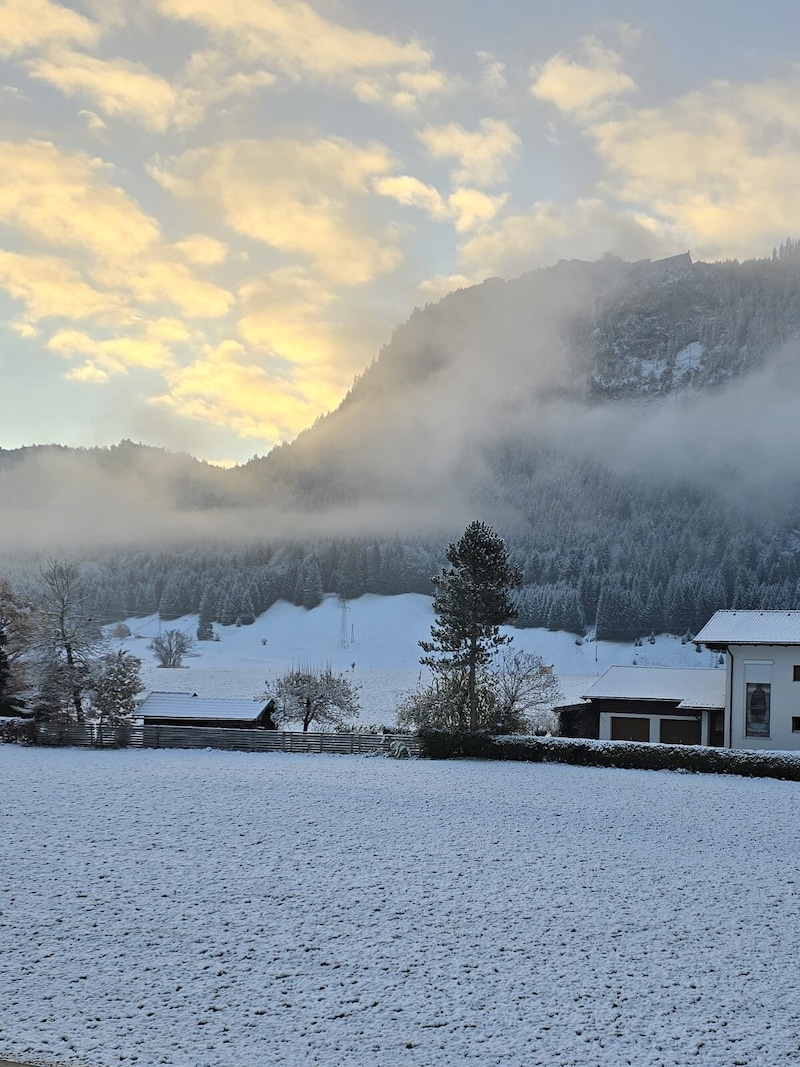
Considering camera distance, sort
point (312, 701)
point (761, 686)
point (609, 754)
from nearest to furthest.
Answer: point (609, 754) → point (761, 686) → point (312, 701)

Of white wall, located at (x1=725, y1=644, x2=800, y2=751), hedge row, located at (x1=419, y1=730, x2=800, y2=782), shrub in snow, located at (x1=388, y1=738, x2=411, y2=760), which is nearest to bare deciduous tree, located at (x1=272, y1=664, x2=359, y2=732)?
shrub in snow, located at (x1=388, y1=738, x2=411, y2=760)

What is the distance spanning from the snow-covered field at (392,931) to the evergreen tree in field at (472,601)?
18.5 m

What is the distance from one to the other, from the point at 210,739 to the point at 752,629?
29.6 metres

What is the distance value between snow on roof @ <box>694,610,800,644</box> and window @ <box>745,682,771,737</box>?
2.39m

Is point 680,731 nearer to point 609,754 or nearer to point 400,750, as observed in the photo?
point 609,754

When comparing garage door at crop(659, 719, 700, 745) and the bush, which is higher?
garage door at crop(659, 719, 700, 745)

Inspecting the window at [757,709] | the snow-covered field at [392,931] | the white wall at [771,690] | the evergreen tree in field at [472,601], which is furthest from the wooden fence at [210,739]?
the window at [757,709]

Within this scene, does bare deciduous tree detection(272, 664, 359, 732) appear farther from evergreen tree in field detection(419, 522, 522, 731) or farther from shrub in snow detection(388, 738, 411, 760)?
shrub in snow detection(388, 738, 411, 760)

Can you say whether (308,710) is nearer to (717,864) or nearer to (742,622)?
(742,622)

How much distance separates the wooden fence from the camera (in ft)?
135

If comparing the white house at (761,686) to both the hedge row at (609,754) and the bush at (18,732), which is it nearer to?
the hedge row at (609,754)

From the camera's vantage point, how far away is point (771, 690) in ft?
132

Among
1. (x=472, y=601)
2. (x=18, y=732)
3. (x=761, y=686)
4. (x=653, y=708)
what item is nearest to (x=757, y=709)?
(x=761, y=686)

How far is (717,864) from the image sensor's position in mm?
20344
